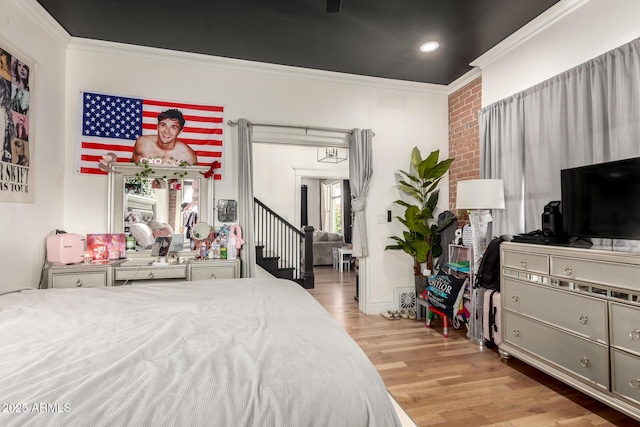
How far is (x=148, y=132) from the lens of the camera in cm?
337

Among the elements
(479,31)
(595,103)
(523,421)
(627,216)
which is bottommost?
(523,421)

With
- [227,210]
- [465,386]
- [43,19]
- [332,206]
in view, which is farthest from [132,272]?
[332,206]

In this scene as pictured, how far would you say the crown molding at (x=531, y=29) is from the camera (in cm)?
261

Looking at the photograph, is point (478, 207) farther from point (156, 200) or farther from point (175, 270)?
point (156, 200)

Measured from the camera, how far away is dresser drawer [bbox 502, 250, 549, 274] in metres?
2.31

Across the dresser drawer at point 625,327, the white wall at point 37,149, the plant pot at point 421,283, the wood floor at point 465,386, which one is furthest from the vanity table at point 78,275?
the dresser drawer at point 625,327

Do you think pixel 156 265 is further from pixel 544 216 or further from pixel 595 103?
pixel 595 103

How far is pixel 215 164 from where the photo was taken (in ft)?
11.1

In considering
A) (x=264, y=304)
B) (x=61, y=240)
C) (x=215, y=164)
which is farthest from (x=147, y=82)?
(x=264, y=304)

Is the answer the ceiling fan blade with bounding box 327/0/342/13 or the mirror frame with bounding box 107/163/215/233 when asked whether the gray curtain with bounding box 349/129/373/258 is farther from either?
the ceiling fan blade with bounding box 327/0/342/13

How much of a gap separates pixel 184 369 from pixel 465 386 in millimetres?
2084

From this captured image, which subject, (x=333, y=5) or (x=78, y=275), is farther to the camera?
(x=78, y=275)

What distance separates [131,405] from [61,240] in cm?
267

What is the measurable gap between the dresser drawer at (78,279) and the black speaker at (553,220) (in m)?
3.72
